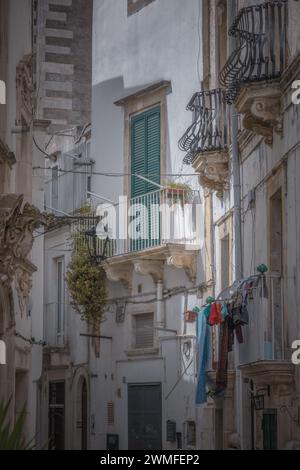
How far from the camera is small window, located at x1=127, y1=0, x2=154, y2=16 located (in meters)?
24.9

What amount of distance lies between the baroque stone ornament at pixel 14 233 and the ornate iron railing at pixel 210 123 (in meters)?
3.14

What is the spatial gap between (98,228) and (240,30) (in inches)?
389

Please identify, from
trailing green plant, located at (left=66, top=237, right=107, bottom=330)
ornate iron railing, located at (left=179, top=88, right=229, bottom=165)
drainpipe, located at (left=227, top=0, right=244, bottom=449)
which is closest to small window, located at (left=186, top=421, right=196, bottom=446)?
drainpipe, located at (left=227, top=0, right=244, bottom=449)

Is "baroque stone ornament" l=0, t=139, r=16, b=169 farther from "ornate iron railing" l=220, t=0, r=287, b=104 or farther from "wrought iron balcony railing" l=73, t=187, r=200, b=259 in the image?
"wrought iron balcony railing" l=73, t=187, r=200, b=259

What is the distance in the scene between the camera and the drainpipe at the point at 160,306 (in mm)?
23688

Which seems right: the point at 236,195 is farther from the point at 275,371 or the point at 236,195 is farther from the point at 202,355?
the point at 275,371

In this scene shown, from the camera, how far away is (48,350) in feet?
91.3

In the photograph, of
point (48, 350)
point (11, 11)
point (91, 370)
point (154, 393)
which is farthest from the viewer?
point (48, 350)

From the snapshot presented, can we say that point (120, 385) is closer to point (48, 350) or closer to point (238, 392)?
point (48, 350)

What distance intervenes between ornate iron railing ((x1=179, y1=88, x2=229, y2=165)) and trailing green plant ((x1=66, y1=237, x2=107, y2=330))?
5.42 m

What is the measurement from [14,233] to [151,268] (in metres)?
6.87

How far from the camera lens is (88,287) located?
25.3 metres

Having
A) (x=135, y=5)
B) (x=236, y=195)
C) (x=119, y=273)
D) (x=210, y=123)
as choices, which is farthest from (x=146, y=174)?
(x=236, y=195)

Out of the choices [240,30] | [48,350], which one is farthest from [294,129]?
[48,350]
